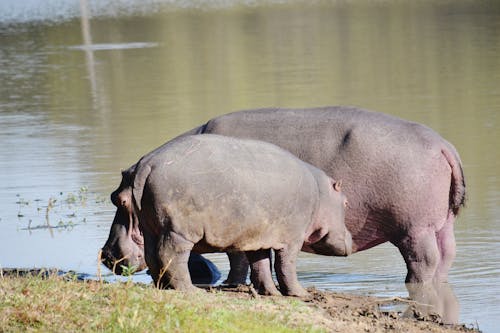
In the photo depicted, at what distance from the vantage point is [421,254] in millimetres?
8062

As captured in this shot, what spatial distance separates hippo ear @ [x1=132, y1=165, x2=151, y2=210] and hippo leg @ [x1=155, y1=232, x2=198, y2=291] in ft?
0.93

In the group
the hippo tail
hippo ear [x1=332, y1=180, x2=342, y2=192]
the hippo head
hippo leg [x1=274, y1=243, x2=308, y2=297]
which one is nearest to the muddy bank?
hippo leg [x1=274, y1=243, x2=308, y2=297]

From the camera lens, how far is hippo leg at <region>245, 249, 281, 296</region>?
7207 mm

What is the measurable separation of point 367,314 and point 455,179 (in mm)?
1683

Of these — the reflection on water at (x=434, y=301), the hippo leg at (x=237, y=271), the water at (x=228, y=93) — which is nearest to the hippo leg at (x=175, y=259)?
the hippo leg at (x=237, y=271)

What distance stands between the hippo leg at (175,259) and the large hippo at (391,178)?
1.12 metres

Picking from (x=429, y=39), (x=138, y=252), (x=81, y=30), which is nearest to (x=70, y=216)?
(x=138, y=252)

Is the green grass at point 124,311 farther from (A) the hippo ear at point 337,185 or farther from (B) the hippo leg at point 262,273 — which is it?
(A) the hippo ear at point 337,185

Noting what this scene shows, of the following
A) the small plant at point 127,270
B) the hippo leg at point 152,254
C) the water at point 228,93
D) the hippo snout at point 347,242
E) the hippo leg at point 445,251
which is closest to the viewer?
the small plant at point 127,270

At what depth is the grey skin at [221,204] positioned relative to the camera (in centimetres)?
682

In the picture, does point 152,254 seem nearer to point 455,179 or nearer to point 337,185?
point 337,185

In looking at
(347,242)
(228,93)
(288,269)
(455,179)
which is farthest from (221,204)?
(228,93)

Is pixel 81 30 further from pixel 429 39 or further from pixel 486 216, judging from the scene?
pixel 486 216

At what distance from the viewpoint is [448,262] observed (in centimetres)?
825
